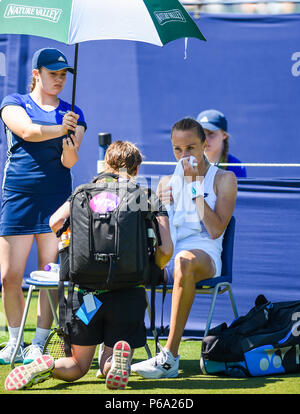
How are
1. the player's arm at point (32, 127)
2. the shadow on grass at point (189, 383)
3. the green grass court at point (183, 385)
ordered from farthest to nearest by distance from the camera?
the player's arm at point (32, 127) → the shadow on grass at point (189, 383) → the green grass court at point (183, 385)

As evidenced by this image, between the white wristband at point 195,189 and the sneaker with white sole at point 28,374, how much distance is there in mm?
1266

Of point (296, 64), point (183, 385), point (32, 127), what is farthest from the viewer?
point (296, 64)

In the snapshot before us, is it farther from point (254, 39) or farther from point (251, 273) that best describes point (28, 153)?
point (254, 39)

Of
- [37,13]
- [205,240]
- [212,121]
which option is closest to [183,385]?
[205,240]

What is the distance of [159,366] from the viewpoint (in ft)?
12.1

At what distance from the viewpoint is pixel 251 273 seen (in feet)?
15.3

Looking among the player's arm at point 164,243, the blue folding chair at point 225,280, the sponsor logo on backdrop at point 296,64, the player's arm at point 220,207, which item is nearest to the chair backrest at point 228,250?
the blue folding chair at point 225,280

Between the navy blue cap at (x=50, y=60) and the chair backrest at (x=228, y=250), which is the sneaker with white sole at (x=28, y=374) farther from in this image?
the navy blue cap at (x=50, y=60)

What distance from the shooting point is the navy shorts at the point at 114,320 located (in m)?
3.35

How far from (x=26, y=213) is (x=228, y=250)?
1148 millimetres

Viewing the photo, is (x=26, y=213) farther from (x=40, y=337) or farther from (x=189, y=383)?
(x=189, y=383)

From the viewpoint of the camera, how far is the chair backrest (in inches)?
164

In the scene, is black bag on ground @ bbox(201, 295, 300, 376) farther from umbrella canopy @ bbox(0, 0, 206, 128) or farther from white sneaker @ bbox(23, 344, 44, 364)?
umbrella canopy @ bbox(0, 0, 206, 128)
